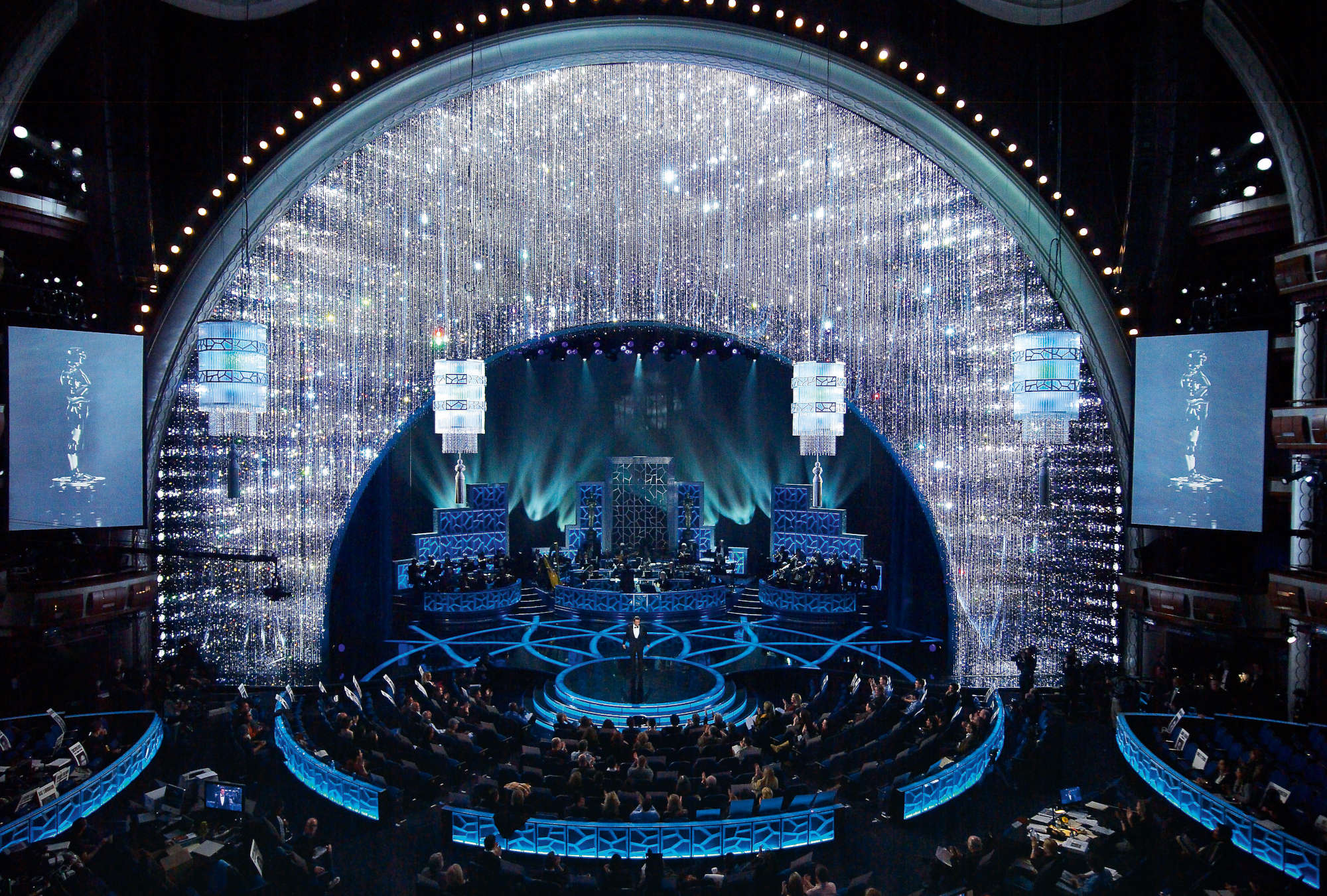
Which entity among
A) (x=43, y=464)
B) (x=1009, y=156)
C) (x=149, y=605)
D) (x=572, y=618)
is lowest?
(x=572, y=618)

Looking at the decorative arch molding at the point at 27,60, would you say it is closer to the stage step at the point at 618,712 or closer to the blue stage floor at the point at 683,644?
the blue stage floor at the point at 683,644

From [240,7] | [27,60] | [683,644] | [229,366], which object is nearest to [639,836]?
[229,366]

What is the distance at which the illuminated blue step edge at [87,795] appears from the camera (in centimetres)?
728

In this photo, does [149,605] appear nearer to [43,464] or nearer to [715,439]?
[43,464]

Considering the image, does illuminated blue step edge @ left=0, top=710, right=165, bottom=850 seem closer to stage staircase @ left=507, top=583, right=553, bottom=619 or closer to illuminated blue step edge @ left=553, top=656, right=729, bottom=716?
illuminated blue step edge @ left=553, top=656, right=729, bottom=716

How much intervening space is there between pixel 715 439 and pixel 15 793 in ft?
64.9

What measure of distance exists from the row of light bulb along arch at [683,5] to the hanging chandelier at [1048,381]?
420 cm

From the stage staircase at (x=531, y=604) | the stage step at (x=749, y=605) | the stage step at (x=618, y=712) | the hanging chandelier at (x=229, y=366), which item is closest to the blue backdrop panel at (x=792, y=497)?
the stage step at (x=749, y=605)

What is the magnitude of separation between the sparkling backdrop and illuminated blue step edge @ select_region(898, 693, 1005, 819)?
4517mm

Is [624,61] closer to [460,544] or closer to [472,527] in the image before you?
[472,527]

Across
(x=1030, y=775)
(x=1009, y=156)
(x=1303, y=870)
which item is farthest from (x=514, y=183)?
(x=1303, y=870)

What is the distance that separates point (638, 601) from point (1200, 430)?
1206 cm

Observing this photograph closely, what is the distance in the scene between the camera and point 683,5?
40.2ft

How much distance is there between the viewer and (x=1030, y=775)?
9.44m
